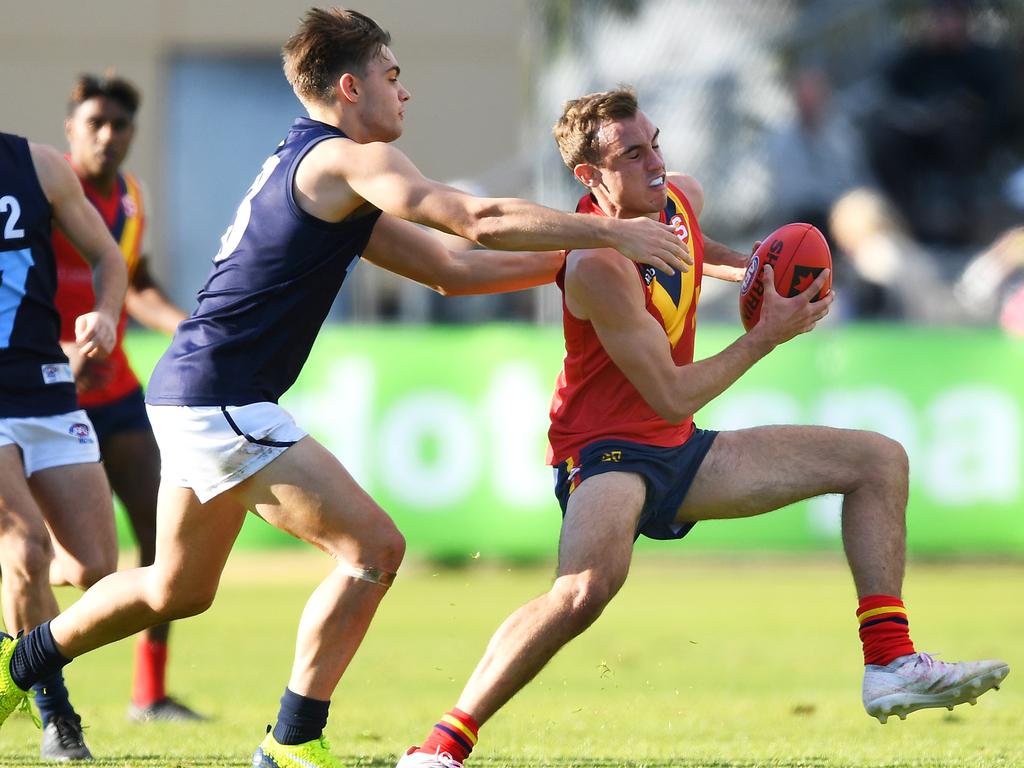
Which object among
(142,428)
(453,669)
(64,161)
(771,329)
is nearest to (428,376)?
(453,669)

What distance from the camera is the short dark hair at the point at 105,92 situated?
7.48m

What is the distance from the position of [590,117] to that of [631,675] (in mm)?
4021

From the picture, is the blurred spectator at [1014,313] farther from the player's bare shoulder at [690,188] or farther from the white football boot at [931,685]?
the white football boot at [931,685]

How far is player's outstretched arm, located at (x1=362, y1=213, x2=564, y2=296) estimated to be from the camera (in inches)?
232

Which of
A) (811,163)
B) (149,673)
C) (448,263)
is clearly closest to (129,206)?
(149,673)

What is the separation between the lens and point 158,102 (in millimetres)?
19281

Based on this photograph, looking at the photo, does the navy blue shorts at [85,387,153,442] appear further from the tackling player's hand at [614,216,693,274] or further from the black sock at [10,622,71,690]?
the tackling player's hand at [614,216,693,274]

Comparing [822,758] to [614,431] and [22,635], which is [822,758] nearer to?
[614,431]

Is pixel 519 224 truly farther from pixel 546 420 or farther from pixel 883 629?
pixel 546 420

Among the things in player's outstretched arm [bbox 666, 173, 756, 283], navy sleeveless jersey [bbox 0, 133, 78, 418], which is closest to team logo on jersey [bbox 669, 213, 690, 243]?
player's outstretched arm [bbox 666, 173, 756, 283]

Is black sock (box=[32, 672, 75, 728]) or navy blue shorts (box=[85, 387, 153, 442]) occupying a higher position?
navy blue shorts (box=[85, 387, 153, 442])

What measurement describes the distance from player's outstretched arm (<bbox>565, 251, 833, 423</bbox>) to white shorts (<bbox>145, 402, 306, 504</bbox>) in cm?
112

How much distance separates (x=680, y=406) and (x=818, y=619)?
579 centimetres

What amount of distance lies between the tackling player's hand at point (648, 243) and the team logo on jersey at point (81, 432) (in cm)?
252
